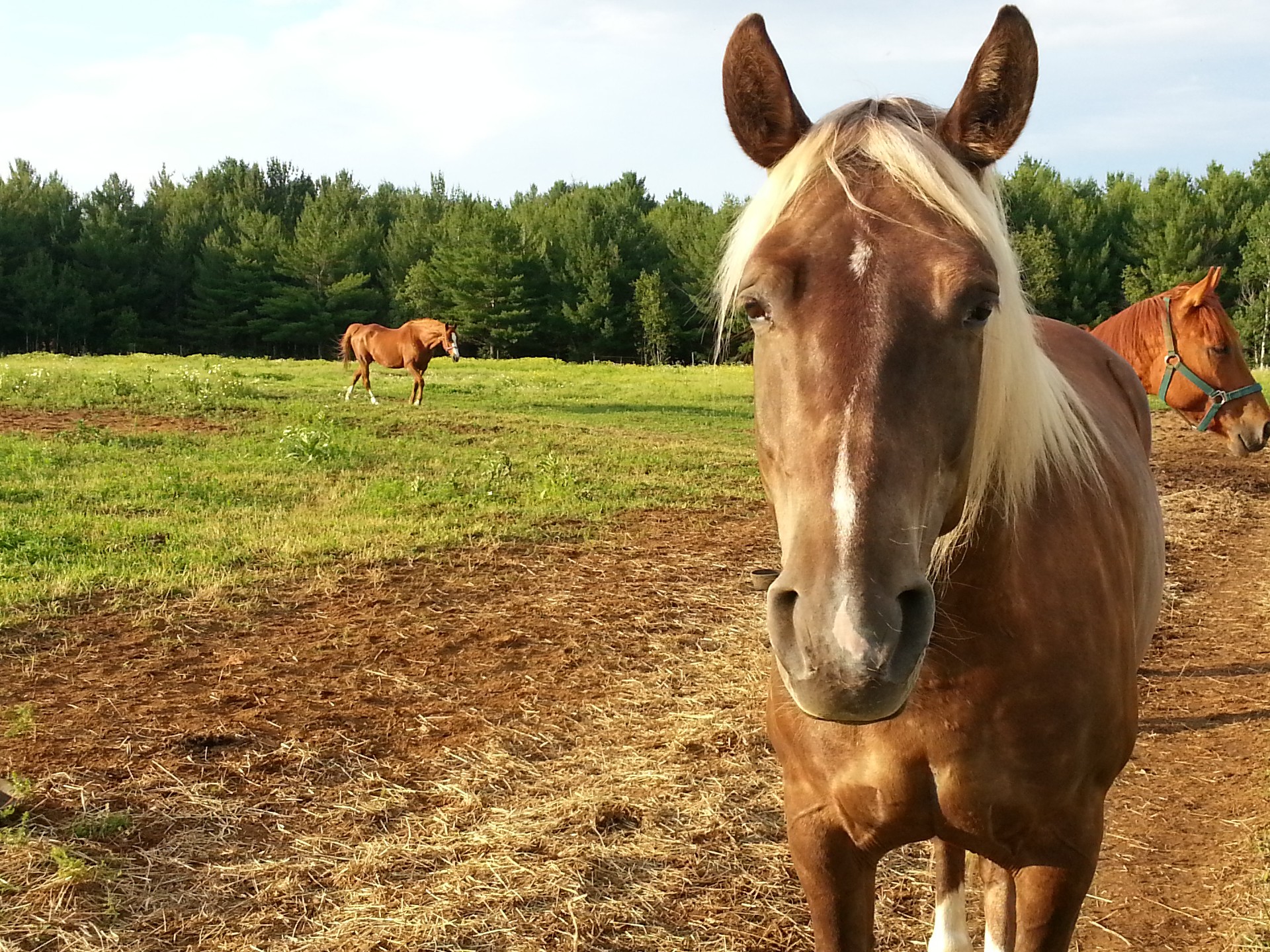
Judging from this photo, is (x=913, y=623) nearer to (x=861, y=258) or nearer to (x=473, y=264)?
(x=861, y=258)

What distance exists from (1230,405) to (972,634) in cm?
529

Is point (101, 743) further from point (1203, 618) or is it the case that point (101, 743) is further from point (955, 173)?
point (1203, 618)

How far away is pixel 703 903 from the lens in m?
2.90

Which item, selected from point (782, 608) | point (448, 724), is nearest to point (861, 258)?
point (782, 608)

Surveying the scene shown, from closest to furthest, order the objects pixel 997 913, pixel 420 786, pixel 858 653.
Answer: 1. pixel 858 653
2. pixel 997 913
3. pixel 420 786

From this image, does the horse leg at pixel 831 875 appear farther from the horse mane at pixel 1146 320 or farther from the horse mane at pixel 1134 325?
the horse mane at pixel 1134 325

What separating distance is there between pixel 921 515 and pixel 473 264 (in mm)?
49225

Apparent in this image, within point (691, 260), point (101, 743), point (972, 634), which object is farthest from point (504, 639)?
point (691, 260)

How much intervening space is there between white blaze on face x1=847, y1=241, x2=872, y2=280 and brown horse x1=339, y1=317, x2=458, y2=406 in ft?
54.1

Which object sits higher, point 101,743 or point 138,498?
point 138,498

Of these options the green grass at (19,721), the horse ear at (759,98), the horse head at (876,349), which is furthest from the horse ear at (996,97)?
the green grass at (19,721)

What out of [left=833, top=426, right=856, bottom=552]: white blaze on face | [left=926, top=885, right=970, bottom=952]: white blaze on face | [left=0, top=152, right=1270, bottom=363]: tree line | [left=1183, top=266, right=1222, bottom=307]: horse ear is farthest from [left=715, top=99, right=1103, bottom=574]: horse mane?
[left=0, top=152, right=1270, bottom=363]: tree line

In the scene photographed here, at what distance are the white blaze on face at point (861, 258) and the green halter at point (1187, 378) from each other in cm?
527

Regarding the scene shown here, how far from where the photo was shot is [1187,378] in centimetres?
580
